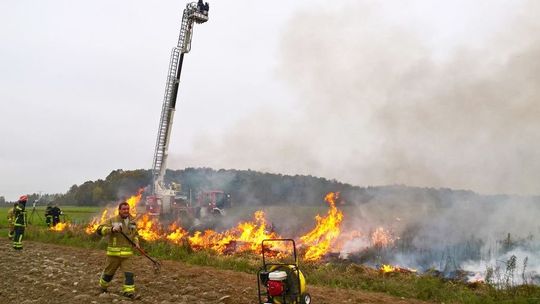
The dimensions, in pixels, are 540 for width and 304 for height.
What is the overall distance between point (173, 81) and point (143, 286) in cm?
1528

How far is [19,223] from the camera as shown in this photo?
1508cm

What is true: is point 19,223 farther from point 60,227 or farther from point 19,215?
point 60,227

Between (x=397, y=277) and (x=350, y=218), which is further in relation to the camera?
(x=350, y=218)

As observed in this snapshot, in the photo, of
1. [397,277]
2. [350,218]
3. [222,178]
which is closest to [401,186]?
[350,218]

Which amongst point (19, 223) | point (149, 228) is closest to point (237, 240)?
point (149, 228)

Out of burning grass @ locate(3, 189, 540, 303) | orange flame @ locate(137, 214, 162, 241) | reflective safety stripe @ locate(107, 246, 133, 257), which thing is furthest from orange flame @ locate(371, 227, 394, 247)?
reflective safety stripe @ locate(107, 246, 133, 257)

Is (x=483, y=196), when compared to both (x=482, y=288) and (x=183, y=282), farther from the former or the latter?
(x=183, y=282)

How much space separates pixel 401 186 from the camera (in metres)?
20.8

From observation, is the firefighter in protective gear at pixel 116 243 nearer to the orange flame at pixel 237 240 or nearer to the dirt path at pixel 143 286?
the dirt path at pixel 143 286

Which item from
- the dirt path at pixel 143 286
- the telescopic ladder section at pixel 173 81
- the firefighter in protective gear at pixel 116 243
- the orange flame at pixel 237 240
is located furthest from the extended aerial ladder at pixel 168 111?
the firefighter in protective gear at pixel 116 243

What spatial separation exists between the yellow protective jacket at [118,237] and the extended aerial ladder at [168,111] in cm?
1462

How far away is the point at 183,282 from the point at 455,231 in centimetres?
1301

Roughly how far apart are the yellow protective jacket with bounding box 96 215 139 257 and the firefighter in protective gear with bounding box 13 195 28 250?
8.87 meters

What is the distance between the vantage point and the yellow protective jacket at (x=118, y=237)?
8281 millimetres
